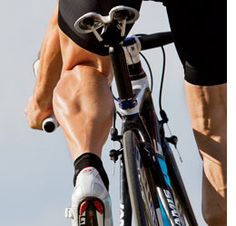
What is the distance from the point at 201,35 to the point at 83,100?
78 centimetres

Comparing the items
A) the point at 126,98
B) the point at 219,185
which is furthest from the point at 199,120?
the point at 126,98

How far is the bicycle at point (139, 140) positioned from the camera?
3.78 meters

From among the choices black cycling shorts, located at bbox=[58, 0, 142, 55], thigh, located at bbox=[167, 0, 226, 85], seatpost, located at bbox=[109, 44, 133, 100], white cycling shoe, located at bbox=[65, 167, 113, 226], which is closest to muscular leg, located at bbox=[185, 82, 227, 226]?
thigh, located at bbox=[167, 0, 226, 85]

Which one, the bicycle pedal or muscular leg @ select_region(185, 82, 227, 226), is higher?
muscular leg @ select_region(185, 82, 227, 226)

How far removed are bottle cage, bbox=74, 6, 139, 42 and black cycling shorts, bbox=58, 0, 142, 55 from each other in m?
0.05

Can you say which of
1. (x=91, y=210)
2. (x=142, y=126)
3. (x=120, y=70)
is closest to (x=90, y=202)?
(x=91, y=210)

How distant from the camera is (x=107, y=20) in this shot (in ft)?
12.2

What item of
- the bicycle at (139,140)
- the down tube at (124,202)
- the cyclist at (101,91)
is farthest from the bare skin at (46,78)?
the down tube at (124,202)

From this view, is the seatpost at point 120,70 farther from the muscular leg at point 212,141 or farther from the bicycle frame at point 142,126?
the muscular leg at point 212,141

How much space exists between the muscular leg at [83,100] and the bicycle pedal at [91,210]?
0.27 m

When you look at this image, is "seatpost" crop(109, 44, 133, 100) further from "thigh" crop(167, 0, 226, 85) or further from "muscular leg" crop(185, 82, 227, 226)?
"muscular leg" crop(185, 82, 227, 226)

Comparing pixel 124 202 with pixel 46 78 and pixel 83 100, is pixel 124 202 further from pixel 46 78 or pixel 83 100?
pixel 46 78

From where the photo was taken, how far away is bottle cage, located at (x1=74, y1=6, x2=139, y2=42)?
145 inches

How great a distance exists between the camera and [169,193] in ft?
14.4
